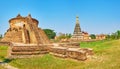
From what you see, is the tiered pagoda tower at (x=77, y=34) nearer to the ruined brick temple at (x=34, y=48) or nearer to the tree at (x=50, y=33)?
the ruined brick temple at (x=34, y=48)

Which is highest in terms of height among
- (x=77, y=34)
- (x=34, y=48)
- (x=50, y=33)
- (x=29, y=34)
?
(x=50, y=33)

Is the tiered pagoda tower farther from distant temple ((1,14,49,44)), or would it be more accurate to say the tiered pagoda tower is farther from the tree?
the tree

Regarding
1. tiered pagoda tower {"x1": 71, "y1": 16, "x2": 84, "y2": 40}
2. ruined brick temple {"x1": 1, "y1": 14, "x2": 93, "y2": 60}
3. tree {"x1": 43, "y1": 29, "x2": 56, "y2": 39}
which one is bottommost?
ruined brick temple {"x1": 1, "y1": 14, "x2": 93, "y2": 60}

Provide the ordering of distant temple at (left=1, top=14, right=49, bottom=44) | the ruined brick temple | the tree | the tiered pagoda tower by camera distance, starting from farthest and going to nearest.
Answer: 1. the tree
2. the tiered pagoda tower
3. distant temple at (left=1, top=14, right=49, bottom=44)
4. the ruined brick temple

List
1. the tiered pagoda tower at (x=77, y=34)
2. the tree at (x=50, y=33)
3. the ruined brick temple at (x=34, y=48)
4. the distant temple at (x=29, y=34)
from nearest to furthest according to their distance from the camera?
the ruined brick temple at (x=34, y=48), the distant temple at (x=29, y=34), the tiered pagoda tower at (x=77, y=34), the tree at (x=50, y=33)

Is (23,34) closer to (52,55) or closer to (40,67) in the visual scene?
(52,55)

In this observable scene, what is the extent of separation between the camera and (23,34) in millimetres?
17141

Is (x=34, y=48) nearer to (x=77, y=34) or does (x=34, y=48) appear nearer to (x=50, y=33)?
(x=77, y=34)

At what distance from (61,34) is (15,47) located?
156ft

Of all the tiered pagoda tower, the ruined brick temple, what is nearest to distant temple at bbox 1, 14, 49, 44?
the ruined brick temple

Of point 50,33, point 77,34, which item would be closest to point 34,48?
point 77,34

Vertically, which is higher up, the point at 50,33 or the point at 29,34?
the point at 50,33

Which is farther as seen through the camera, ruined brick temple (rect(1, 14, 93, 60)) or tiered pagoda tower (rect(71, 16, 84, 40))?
tiered pagoda tower (rect(71, 16, 84, 40))

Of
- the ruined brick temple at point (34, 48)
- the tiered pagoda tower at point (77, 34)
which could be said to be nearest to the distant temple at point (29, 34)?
the ruined brick temple at point (34, 48)
